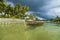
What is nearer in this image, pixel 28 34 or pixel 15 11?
pixel 28 34

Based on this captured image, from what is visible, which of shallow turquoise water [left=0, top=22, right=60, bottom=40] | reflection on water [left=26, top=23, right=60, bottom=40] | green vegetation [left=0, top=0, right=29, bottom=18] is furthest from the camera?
green vegetation [left=0, top=0, right=29, bottom=18]

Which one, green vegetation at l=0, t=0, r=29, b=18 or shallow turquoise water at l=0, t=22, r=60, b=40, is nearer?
shallow turquoise water at l=0, t=22, r=60, b=40

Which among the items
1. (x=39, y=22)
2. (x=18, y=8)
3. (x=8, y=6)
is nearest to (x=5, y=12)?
(x=8, y=6)

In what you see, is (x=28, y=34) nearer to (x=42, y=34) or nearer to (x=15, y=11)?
(x=42, y=34)

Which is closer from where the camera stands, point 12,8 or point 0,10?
point 0,10

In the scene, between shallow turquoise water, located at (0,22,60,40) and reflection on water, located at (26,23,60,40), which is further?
reflection on water, located at (26,23,60,40)

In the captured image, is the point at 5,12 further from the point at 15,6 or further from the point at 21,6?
the point at 21,6

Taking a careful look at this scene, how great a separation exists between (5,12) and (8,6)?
67 cm

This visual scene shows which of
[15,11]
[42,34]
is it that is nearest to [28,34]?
[42,34]

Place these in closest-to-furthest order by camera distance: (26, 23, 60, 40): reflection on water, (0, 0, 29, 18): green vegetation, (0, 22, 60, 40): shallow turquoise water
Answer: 1. (0, 22, 60, 40): shallow turquoise water
2. (26, 23, 60, 40): reflection on water
3. (0, 0, 29, 18): green vegetation

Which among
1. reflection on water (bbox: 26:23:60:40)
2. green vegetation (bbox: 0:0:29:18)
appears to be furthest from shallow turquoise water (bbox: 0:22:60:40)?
green vegetation (bbox: 0:0:29:18)

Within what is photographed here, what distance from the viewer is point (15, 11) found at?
1541 cm

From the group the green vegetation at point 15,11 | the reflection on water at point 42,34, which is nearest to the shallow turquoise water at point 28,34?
the reflection on water at point 42,34

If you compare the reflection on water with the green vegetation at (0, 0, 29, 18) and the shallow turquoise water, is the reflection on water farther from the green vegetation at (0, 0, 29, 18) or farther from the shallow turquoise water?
→ the green vegetation at (0, 0, 29, 18)
